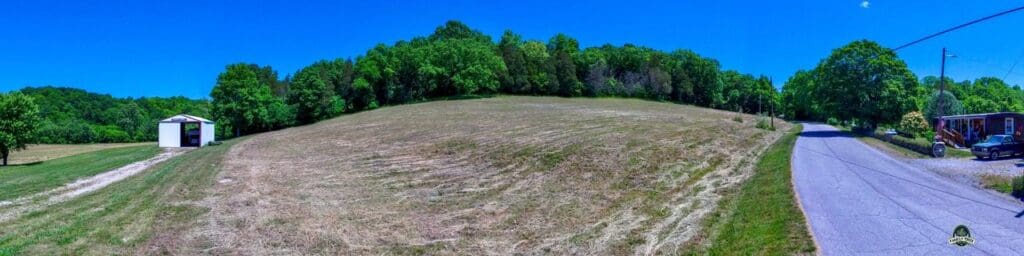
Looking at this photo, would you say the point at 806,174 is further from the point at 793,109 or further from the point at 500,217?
the point at 793,109

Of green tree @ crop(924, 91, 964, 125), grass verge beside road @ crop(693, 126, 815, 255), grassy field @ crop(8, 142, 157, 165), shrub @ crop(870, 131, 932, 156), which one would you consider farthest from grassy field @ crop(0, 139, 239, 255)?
green tree @ crop(924, 91, 964, 125)

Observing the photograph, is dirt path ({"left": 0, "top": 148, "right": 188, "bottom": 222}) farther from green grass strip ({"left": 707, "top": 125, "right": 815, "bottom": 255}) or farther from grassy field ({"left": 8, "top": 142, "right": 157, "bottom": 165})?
grassy field ({"left": 8, "top": 142, "right": 157, "bottom": 165})

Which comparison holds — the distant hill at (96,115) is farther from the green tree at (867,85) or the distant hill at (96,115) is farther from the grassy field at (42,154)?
the green tree at (867,85)

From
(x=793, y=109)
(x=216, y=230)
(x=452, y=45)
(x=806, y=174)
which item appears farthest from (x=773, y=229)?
(x=793, y=109)

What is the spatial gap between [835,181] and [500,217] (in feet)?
36.6

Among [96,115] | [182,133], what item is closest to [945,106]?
[182,133]

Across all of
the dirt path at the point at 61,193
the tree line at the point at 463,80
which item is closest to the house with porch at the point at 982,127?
the tree line at the point at 463,80

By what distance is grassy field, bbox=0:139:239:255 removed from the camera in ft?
30.6

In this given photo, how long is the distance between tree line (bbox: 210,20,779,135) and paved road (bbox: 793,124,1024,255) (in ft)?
105

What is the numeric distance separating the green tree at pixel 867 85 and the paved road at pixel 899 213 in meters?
26.4

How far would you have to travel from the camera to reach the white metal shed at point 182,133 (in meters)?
41.8

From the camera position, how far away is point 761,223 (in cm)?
1053

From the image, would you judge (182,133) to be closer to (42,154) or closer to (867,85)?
(42,154)

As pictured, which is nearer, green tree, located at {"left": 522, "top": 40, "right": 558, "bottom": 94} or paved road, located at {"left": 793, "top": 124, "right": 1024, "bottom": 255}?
paved road, located at {"left": 793, "top": 124, "right": 1024, "bottom": 255}
